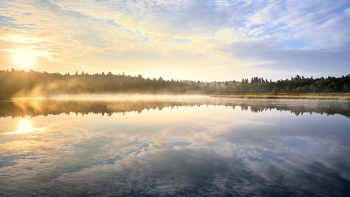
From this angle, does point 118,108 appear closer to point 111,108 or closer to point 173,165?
point 111,108

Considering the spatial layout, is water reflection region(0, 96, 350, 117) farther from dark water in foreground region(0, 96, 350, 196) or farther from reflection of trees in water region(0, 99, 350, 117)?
dark water in foreground region(0, 96, 350, 196)

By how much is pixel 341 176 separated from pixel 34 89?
7913 inches

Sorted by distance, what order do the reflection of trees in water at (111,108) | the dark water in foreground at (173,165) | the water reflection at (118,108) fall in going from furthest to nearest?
the water reflection at (118,108) < the reflection of trees in water at (111,108) < the dark water in foreground at (173,165)

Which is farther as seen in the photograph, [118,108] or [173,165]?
[118,108]

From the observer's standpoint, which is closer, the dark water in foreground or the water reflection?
the dark water in foreground

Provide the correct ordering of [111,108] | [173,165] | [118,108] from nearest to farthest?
[173,165] → [111,108] → [118,108]

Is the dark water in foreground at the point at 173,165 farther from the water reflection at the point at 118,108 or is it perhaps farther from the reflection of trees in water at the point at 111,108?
the water reflection at the point at 118,108

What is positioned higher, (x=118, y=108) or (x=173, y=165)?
(x=118, y=108)

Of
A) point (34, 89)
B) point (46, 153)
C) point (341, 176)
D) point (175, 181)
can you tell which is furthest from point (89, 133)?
point (34, 89)

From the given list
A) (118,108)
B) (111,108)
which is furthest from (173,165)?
(111,108)

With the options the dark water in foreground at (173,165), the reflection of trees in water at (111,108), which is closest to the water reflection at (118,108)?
the reflection of trees in water at (111,108)

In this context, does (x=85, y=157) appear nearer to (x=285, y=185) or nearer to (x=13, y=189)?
(x=13, y=189)

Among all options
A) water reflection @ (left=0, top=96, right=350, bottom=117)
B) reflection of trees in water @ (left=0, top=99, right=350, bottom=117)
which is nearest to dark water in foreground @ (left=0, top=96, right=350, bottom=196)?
reflection of trees in water @ (left=0, top=99, right=350, bottom=117)

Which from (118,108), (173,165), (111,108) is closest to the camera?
(173,165)
